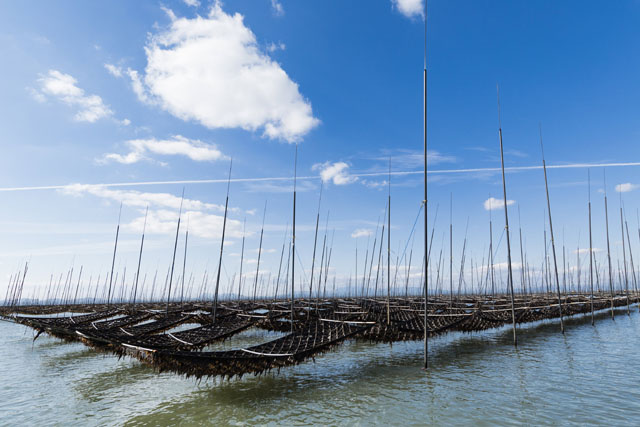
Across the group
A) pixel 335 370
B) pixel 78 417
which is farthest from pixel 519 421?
pixel 78 417

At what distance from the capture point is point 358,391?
10.5m

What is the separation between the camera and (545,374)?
1202cm

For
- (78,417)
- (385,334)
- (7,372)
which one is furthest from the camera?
(385,334)

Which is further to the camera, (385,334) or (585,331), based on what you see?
(585,331)

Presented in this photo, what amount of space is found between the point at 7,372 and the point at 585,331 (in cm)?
3313

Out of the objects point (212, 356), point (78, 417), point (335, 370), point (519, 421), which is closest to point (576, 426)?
point (519, 421)

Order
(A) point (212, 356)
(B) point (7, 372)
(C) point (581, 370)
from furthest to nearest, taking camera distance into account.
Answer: (B) point (7, 372) < (C) point (581, 370) < (A) point (212, 356)

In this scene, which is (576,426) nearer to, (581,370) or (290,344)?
(581,370)

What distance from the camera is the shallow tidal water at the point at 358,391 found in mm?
8500

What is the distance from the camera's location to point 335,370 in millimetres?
13211

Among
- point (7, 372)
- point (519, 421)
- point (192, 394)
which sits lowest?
point (7, 372)

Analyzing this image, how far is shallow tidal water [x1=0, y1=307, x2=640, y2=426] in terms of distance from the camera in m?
8.50

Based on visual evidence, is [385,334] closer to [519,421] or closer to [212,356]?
[519,421]

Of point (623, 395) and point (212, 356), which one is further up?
point (212, 356)
